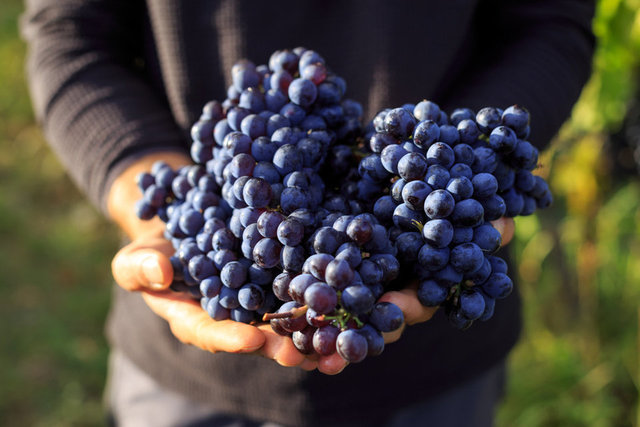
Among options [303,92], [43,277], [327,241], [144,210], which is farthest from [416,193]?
[43,277]

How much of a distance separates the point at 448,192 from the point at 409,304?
157mm

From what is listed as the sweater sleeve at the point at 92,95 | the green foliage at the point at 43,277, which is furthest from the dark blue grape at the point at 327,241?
the green foliage at the point at 43,277

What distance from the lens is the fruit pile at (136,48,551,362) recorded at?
68 cm

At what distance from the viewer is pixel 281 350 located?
0.73m

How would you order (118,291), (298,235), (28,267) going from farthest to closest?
(28,267) < (118,291) < (298,235)

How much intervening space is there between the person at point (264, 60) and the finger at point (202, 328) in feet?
0.43

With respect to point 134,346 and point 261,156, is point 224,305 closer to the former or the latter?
point 261,156

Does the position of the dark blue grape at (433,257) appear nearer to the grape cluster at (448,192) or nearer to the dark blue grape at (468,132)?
the grape cluster at (448,192)

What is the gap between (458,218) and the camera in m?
0.71

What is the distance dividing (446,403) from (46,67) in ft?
3.79

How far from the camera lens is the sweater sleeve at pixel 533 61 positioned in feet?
3.59

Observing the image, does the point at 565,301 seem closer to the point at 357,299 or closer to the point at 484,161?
the point at 484,161

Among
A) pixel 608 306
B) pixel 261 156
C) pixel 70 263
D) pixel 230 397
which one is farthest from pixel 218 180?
pixel 70 263

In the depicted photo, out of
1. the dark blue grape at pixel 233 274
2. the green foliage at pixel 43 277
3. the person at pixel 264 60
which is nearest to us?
the dark blue grape at pixel 233 274
